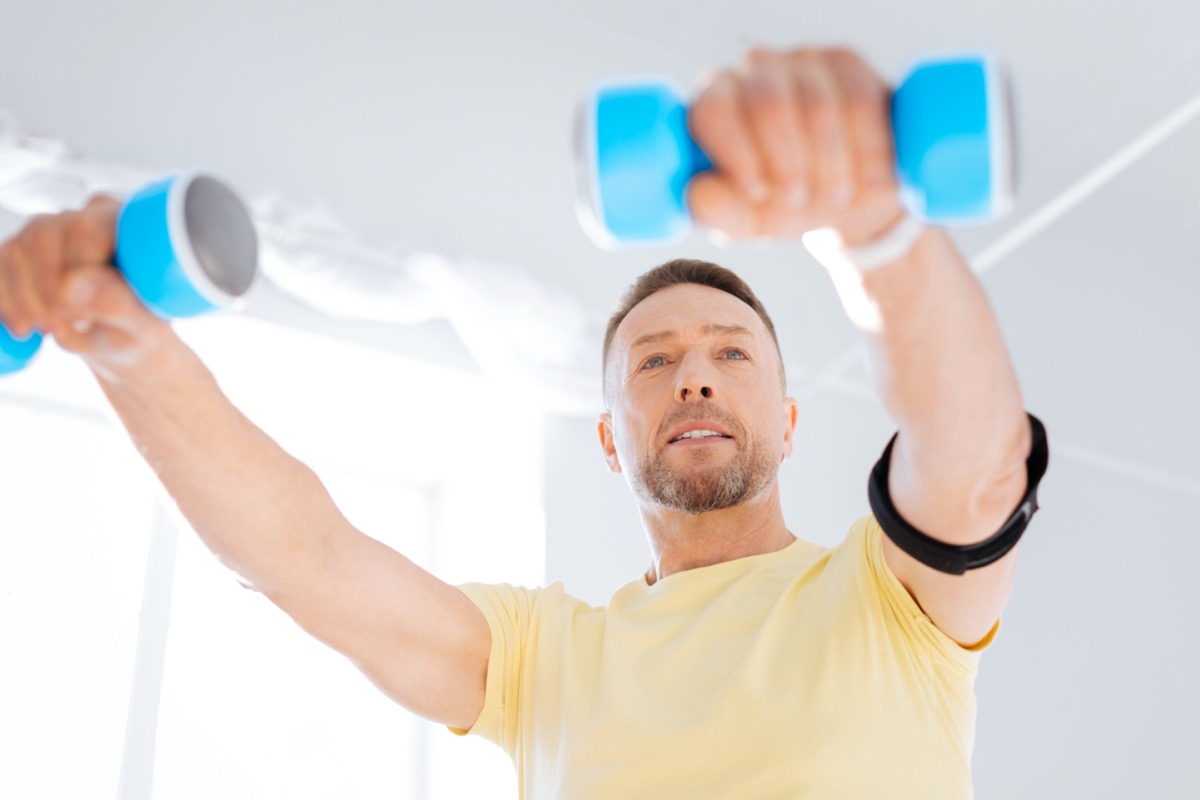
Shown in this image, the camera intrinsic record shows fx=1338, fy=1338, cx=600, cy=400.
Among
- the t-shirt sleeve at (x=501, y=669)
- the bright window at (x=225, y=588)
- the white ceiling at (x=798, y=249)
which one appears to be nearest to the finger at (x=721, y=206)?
the t-shirt sleeve at (x=501, y=669)

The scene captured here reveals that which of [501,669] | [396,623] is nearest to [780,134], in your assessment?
[396,623]

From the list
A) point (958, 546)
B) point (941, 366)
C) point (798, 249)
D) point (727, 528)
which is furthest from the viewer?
point (798, 249)

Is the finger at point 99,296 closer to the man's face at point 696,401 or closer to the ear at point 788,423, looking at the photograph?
the man's face at point 696,401

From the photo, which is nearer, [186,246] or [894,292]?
[186,246]

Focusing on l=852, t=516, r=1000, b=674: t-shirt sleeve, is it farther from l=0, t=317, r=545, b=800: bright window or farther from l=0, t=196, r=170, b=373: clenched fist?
l=0, t=317, r=545, b=800: bright window

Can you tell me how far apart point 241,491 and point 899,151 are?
0.67 metres

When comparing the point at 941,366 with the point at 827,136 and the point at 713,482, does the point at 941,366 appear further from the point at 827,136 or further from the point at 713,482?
the point at 713,482

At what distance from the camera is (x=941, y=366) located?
3.43 feet

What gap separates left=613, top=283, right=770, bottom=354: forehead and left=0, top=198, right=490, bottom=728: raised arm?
1.80 feet

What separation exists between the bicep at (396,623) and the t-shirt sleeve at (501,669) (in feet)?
0.04

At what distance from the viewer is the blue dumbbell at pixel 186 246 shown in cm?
91

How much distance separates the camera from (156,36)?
290 cm

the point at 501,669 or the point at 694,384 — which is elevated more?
the point at 694,384

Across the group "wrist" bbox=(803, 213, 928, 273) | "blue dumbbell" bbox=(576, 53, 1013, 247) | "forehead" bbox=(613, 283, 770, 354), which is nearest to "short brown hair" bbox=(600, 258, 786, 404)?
"forehead" bbox=(613, 283, 770, 354)
